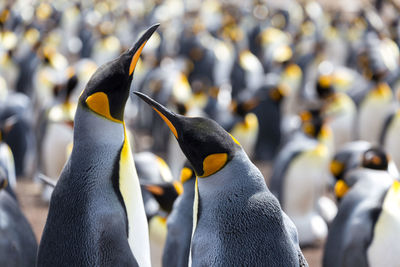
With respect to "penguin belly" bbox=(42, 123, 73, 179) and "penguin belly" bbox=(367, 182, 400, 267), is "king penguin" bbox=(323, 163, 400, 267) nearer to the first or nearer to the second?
"penguin belly" bbox=(367, 182, 400, 267)

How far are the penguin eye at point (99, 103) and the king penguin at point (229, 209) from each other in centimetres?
28

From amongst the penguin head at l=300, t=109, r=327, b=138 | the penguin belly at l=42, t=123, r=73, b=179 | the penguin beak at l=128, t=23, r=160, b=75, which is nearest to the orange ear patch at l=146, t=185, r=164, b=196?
the penguin beak at l=128, t=23, r=160, b=75

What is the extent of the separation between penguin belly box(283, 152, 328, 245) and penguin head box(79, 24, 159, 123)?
2965 mm

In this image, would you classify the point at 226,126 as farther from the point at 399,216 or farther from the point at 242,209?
the point at 242,209

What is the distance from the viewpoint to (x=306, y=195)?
199 inches

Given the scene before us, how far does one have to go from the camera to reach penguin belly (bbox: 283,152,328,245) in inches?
193

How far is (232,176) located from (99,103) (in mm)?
526

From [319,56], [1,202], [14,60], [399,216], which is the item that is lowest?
[319,56]

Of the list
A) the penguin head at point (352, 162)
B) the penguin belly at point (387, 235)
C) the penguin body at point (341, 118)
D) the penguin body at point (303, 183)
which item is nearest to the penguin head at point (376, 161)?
the penguin head at point (352, 162)

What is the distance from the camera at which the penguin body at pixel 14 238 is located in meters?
2.54

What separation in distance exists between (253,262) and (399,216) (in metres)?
1.37

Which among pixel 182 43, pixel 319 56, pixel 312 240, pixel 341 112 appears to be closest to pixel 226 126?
pixel 341 112

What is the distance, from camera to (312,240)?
4.91 metres

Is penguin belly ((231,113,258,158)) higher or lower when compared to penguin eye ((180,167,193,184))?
lower
